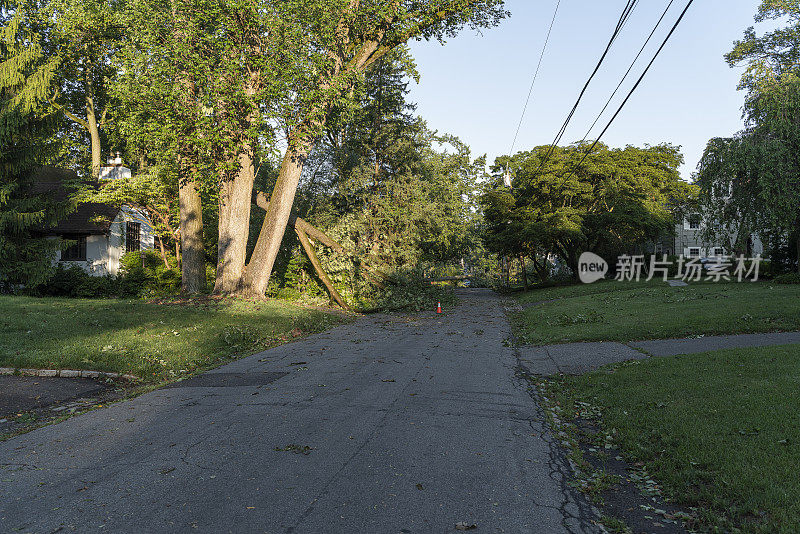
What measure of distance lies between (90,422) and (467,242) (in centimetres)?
2580

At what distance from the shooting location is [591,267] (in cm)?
3697

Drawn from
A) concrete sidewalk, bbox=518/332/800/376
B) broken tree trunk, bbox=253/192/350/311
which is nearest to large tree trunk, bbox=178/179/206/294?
broken tree trunk, bbox=253/192/350/311

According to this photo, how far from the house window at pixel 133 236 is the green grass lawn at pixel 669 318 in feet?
77.9

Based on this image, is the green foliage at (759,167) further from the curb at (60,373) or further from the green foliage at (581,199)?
the curb at (60,373)

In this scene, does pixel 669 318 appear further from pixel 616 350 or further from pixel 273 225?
pixel 273 225

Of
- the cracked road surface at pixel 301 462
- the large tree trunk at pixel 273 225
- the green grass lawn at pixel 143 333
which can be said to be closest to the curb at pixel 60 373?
the green grass lawn at pixel 143 333

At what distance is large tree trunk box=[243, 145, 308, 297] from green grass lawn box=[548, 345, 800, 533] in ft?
43.9

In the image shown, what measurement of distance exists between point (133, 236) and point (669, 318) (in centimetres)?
2950

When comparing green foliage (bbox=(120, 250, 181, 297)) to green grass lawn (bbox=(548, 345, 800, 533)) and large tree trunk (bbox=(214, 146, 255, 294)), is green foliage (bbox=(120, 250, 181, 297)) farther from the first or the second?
green grass lawn (bbox=(548, 345, 800, 533))

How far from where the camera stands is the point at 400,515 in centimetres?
362

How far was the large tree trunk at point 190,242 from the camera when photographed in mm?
20281

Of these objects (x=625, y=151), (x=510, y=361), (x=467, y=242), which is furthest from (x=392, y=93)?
(x=510, y=361)

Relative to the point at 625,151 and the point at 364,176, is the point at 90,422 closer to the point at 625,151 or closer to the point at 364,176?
the point at 364,176

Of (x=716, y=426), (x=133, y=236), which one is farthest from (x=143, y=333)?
(x=133, y=236)
